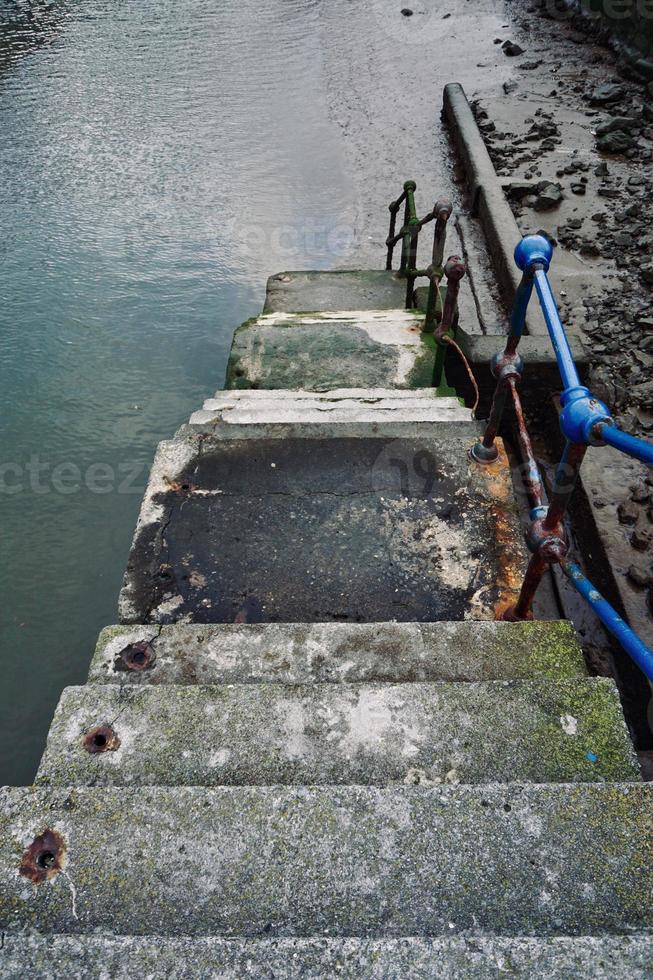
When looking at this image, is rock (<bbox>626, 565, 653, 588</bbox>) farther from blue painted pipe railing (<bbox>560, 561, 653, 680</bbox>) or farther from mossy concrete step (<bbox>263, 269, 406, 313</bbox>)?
mossy concrete step (<bbox>263, 269, 406, 313</bbox>)

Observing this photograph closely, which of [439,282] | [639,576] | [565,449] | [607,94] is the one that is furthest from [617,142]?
[565,449]

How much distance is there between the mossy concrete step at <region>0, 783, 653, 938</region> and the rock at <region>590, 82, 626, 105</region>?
10551mm

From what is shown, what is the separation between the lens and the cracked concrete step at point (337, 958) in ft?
3.38

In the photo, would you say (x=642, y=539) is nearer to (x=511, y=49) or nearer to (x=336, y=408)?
(x=336, y=408)

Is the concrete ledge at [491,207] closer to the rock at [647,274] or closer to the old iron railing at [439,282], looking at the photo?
the old iron railing at [439,282]

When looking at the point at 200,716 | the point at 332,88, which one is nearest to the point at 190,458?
the point at 200,716

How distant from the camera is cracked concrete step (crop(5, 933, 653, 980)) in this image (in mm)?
1029

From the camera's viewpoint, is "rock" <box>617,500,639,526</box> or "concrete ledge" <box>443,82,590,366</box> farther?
"concrete ledge" <box>443,82,590,366</box>

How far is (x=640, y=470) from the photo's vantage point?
4.26 meters

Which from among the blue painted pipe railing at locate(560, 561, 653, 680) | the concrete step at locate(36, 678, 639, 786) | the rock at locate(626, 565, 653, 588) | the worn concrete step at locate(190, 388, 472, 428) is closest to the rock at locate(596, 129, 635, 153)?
the worn concrete step at locate(190, 388, 472, 428)

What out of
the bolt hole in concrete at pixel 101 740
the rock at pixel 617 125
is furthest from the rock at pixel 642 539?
the rock at pixel 617 125

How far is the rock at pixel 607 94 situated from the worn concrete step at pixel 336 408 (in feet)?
26.6

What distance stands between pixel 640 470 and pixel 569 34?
1143 centimetres

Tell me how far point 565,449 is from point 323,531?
46.8 inches
